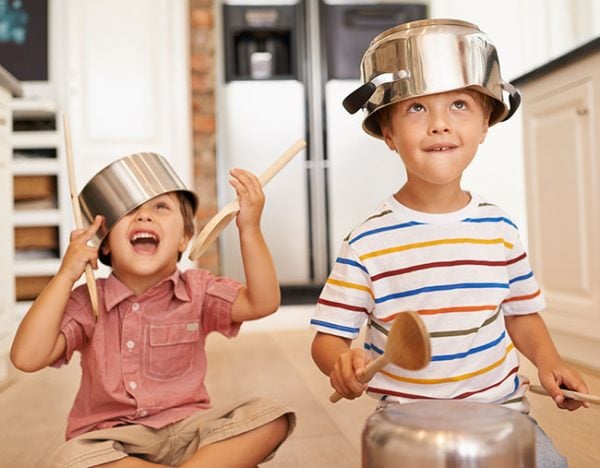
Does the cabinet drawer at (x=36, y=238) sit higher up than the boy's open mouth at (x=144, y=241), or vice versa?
the cabinet drawer at (x=36, y=238)

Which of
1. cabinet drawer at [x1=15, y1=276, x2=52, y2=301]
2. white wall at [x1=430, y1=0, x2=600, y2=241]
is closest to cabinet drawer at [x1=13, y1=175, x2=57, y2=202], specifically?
cabinet drawer at [x1=15, y1=276, x2=52, y2=301]

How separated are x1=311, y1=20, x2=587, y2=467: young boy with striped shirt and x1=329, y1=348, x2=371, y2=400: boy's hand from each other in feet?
0.37

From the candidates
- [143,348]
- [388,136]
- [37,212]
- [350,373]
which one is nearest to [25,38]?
[37,212]

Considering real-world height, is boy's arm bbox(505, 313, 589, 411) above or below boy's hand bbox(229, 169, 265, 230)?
below

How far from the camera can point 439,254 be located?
0.90 m

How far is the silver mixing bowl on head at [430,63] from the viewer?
0.82 m

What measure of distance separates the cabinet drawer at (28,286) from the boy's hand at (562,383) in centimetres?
260

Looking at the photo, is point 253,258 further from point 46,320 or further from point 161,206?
point 46,320

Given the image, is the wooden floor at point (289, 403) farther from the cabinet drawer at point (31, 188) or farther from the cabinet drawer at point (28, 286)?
the cabinet drawer at point (31, 188)

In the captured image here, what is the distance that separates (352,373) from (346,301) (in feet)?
0.65

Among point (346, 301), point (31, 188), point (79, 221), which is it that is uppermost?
point (31, 188)

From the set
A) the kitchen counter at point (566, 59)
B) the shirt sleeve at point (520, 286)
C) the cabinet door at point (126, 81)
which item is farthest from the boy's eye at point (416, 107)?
the cabinet door at point (126, 81)

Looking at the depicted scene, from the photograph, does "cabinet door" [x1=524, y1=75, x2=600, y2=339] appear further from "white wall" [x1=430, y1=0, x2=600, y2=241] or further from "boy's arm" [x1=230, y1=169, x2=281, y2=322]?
"white wall" [x1=430, y1=0, x2=600, y2=241]

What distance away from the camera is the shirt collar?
1046 mm
